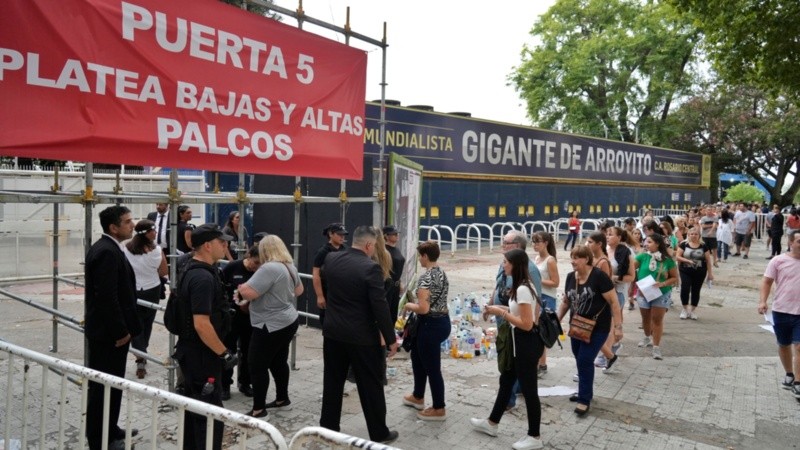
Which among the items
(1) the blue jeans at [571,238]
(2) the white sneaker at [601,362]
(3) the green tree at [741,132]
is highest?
(3) the green tree at [741,132]

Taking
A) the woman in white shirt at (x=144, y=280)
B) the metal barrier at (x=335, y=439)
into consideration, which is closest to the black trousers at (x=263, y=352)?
the woman in white shirt at (x=144, y=280)

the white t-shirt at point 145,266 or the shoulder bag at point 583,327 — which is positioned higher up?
the white t-shirt at point 145,266

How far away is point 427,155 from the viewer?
1889cm

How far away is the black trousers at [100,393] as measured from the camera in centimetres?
410

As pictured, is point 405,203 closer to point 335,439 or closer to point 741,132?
point 335,439

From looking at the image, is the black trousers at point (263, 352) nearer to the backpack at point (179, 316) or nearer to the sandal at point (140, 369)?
the backpack at point (179, 316)

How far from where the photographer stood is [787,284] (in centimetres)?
591

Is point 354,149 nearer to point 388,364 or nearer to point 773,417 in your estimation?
point 388,364

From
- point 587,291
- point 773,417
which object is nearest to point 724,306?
point 773,417

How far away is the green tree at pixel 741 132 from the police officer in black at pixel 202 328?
1630 inches

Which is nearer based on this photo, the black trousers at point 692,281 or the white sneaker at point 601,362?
the white sneaker at point 601,362

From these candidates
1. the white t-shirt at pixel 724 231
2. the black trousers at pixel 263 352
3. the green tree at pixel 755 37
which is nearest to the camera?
the black trousers at pixel 263 352

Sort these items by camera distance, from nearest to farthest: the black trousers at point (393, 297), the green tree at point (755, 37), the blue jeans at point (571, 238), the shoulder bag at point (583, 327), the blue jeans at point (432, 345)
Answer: the blue jeans at point (432, 345) < the shoulder bag at point (583, 327) < the black trousers at point (393, 297) < the green tree at point (755, 37) < the blue jeans at point (571, 238)

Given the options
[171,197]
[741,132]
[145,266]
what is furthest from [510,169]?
[741,132]
